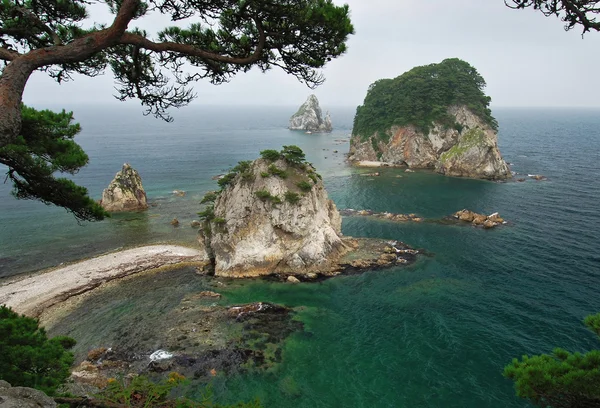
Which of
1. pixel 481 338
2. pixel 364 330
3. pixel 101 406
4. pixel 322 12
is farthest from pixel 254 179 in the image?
pixel 101 406

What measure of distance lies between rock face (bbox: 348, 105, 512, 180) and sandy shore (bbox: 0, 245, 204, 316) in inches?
2347

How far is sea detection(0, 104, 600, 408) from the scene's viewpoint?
2075cm

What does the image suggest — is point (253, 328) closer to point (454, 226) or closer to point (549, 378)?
point (549, 378)

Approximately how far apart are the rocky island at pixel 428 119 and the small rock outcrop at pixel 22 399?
258 ft

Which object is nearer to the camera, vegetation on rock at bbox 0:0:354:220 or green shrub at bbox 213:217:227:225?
vegetation on rock at bbox 0:0:354:220

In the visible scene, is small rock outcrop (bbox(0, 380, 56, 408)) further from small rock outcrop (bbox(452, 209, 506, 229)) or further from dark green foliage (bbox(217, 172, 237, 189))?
small rock outcrop (bbox(452, 209, 506, 229))

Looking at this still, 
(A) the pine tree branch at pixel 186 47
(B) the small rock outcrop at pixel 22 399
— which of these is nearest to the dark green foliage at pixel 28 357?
(B) the small rock outcrop at pixel 22 399

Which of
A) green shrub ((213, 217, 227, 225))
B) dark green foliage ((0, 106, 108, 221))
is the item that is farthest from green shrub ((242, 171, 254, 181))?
dark green foliage ((0, 106, 108, 221))

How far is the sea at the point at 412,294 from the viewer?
20750mm

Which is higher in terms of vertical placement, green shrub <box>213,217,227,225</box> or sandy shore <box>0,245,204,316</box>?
green shrub <box>213,217,227,225</box>

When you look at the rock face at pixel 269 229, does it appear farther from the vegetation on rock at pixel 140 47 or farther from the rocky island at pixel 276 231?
the vegetation on rock at pixel 140 47

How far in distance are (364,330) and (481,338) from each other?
8.19 meters

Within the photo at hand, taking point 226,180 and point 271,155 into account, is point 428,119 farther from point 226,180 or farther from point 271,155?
point 226,180

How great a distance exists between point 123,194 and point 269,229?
31.5 m
